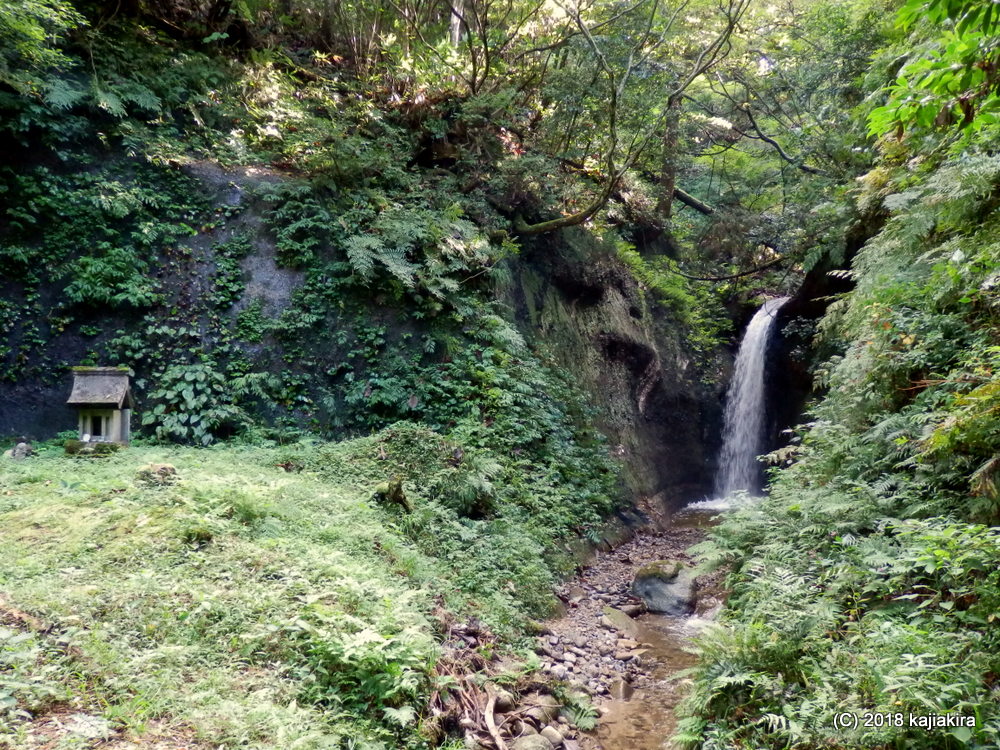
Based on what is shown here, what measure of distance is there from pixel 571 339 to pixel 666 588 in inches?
239

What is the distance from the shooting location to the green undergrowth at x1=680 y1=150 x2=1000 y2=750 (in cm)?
340

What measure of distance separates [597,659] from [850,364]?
4.60 metres

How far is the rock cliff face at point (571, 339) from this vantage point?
28.7 ft

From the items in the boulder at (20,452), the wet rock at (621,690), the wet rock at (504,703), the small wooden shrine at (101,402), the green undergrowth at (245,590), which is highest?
the small wooden shrine at (101,402)

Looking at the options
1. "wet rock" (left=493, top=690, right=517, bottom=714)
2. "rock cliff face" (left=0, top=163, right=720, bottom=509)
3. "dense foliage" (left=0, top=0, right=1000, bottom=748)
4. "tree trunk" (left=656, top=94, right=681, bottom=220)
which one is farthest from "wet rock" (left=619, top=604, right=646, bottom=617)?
"tree trunk" (left=656, top=94, right=681, bottom=220)

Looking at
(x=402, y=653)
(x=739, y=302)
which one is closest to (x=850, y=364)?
(x=402, y=653)

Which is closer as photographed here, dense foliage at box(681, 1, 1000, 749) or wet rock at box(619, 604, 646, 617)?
dense foliage at box(681, 1, 1000, 749)

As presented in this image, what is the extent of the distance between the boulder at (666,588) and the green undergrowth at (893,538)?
5.69 ft

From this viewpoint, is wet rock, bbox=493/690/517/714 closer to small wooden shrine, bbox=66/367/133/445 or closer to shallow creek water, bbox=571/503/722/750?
shallow creek water, bbox=571/503/722/750

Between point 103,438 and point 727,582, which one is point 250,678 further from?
point 103,438

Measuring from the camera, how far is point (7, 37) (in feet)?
27.2

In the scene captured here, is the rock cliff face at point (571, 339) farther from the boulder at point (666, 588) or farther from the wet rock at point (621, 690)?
the wet rock at point (621, 690)

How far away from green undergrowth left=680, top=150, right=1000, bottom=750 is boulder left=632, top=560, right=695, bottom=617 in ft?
5.69

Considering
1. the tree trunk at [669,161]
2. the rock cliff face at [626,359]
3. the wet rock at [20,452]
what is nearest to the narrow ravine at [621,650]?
the rock cliff face at [626,359]
